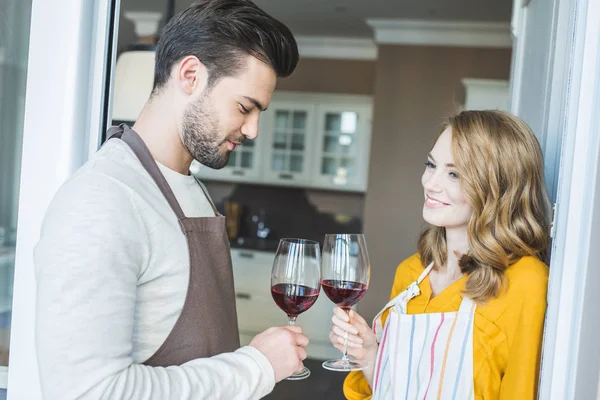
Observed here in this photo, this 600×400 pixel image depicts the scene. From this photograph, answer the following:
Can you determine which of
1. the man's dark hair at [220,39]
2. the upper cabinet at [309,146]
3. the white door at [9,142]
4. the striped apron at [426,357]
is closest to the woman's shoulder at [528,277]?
the striped apron at [426,357]

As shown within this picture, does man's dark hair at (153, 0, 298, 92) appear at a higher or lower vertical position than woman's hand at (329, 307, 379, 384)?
higher

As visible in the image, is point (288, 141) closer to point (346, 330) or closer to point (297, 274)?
point (346, 330)

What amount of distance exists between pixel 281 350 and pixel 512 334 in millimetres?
579

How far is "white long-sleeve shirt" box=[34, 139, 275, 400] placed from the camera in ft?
3.01

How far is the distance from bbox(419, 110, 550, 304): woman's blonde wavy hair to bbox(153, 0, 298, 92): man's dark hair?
1.93 ft

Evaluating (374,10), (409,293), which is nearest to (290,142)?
(374,10)

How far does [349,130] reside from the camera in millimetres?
5988

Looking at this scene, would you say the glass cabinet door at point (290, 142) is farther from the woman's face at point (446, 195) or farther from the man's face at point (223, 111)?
the man's face at point (223, 111)

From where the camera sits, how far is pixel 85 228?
96 cm

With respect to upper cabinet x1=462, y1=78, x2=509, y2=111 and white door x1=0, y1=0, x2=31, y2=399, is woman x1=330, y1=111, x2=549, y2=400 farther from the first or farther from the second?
upper cabinet x1=462, y1=78, x2=509, y2=111

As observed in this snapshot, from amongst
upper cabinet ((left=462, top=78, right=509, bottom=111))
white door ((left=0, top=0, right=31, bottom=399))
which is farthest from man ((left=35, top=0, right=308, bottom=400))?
upper cabinet ((left=462, top=78, right=509, bottom=111))

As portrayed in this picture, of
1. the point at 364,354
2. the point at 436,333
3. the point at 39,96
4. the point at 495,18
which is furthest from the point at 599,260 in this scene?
the point at 495,18

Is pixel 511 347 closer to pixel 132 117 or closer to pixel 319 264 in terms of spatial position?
pixel 319 264

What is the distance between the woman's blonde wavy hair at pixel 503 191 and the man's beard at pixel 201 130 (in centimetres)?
66
